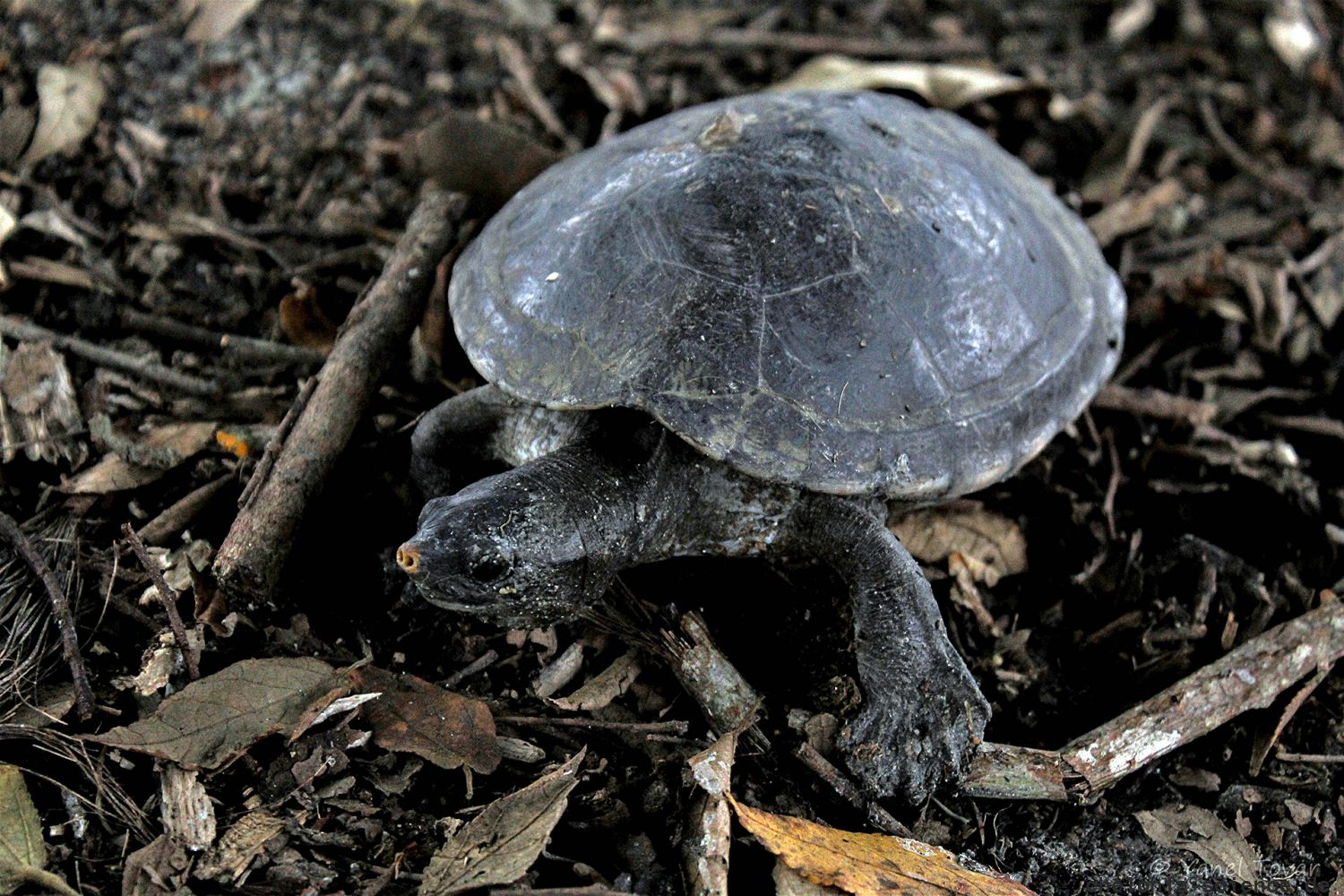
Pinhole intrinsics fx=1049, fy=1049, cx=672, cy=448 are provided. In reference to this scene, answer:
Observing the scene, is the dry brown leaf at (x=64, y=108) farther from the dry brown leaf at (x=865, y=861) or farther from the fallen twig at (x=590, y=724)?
the dry brown leaf at (x=865, y=861)

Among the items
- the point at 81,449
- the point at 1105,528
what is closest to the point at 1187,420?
the point at 1105,528

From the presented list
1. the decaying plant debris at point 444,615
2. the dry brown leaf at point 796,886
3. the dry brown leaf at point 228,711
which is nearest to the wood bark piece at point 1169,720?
the decaying plant debris at point 444,615

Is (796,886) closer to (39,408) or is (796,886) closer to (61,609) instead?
(61,609)

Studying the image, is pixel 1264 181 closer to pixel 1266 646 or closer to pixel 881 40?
pixel 881 40

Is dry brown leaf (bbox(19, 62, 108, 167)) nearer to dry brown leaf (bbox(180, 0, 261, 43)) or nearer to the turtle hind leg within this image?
dry brown leaf (bbox(180, 0, 261, 43))

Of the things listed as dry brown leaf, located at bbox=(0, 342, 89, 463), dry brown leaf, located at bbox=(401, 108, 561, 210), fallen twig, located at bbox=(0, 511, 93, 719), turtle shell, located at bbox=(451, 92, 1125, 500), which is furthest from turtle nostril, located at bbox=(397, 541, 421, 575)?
dry brown leaf, located at bbox=(401, 108, 561, 210)
